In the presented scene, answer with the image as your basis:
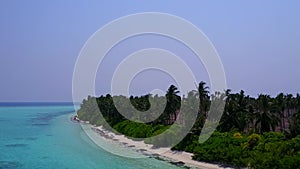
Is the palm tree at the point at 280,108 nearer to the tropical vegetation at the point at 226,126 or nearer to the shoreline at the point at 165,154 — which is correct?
the tropical vegetation at the point at 226,126

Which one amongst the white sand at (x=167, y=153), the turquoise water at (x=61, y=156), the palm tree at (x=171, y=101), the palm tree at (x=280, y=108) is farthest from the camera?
the palm tree at (x=171, y=101)

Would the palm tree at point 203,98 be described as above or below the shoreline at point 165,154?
above

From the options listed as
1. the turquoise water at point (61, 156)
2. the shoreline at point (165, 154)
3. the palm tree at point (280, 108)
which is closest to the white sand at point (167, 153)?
the shoreline at point (165, 154)

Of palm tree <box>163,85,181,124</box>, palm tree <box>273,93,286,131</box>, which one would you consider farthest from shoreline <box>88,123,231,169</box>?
palm tree <box>273,93,286,131</box>

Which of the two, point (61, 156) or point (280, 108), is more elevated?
point (280, 108)

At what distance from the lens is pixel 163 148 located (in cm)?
4500

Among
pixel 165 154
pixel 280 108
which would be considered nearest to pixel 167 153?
pixel 165 154

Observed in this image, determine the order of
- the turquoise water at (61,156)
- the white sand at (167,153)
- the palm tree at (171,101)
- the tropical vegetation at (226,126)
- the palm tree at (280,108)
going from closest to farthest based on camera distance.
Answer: the tropical vegetation at (226,126) < the white sand at (167,153) < the turquoise water at (61,156) < the palm tree at (280,108) < the palm tree at (171,101)

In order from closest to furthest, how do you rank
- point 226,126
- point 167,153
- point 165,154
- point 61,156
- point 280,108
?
point 165,154 → point 167,153 → point 61,156 → point 226,126 → point 280,108

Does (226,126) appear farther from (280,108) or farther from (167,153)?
(280,108)

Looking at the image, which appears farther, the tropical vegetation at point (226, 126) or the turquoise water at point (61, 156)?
the turquoise water at point (61, 156)

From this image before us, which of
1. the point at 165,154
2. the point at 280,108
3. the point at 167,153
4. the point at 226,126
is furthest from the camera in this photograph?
the point at 280,108

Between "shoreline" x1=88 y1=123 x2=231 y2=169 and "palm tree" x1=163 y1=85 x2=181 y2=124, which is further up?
"palm tree" x1=163 y1=85 x2=181 y2=124

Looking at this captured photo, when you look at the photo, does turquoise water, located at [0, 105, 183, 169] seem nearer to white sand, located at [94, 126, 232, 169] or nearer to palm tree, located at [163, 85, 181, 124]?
white sand, located at [94, 126, 232, 169]
